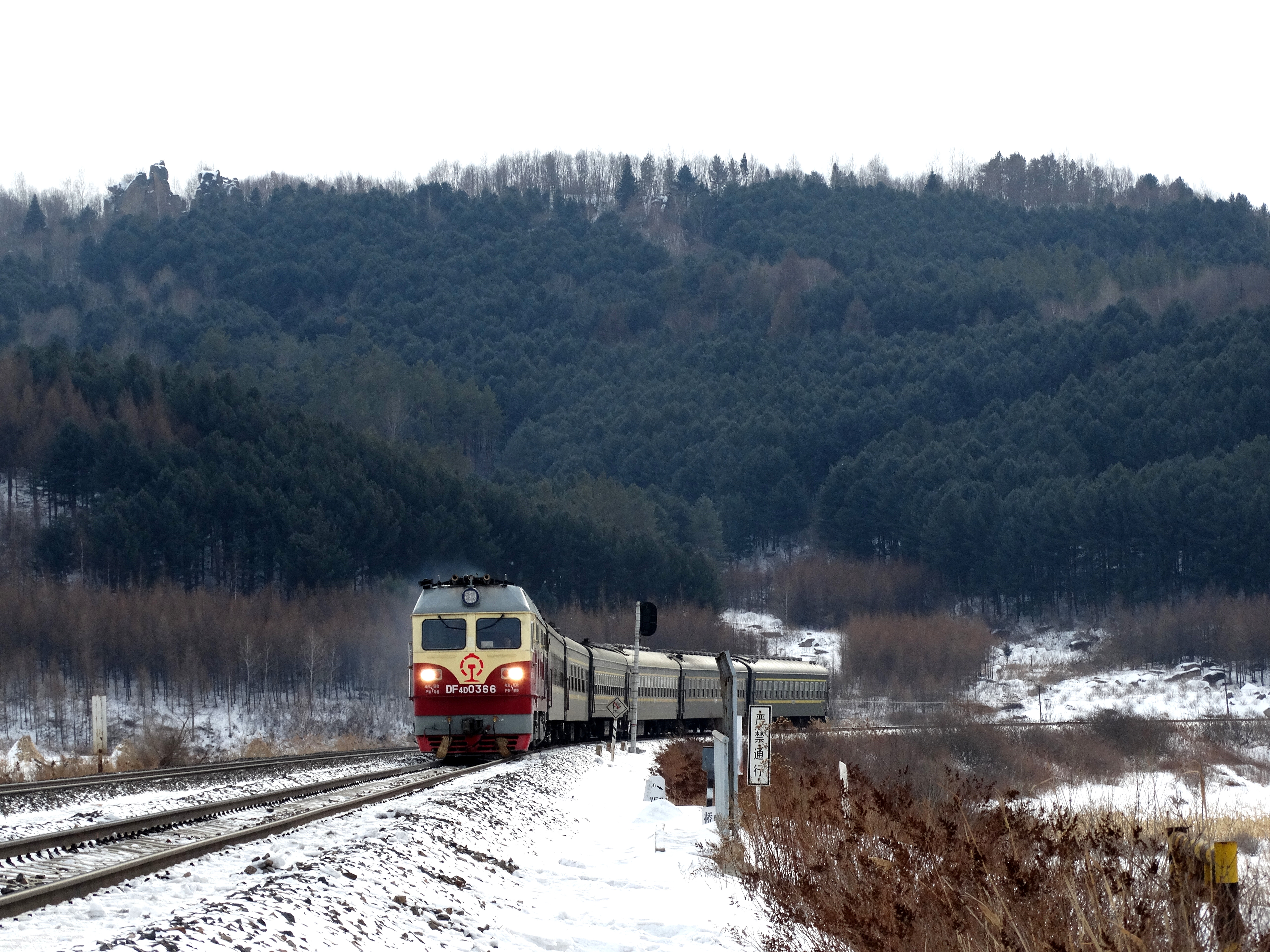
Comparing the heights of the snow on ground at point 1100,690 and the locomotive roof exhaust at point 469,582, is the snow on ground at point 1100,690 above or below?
below

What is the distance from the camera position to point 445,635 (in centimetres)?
2702

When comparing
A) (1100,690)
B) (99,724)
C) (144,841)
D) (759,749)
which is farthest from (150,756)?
(1100,690)

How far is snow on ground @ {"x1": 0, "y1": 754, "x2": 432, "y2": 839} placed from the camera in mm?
14906

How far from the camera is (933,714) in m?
67.4

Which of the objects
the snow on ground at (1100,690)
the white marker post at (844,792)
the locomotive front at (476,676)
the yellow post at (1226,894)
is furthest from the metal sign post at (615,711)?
the snow on ground at (1100,690)

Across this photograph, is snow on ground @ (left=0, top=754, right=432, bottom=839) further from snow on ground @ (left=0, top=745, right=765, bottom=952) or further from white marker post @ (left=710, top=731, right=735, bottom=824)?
white marker post @ (left=710, top=731, right=735, bottom=824)

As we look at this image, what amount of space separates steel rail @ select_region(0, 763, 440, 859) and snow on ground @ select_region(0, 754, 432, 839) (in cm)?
34

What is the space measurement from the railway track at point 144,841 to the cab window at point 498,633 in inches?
289

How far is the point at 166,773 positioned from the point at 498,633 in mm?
6439

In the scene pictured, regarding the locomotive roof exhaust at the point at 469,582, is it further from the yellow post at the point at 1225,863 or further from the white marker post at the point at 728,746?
the yellow post at the point at 1225,863

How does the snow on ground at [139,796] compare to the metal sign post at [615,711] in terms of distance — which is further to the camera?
the metal sign post at [615,711]

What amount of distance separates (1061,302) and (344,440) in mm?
115791

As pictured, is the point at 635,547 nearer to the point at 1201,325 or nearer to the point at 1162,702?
the point at 1162,702

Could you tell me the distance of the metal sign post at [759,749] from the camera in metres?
16.3
